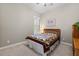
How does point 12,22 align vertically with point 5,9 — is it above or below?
below

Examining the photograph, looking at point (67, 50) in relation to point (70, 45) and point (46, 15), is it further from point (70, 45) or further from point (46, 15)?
point (46, 15)

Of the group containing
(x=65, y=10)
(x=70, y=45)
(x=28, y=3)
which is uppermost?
(x=28, y=3)

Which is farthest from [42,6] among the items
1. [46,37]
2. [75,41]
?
[75,41]

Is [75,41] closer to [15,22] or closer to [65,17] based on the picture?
[65,17]

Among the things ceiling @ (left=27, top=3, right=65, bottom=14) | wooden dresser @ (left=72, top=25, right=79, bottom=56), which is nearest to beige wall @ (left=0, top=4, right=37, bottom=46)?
ceiling @ (left=27, top=3, right=65, bottom=14)

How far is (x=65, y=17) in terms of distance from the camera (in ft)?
4.66

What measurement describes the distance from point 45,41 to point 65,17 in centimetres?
52

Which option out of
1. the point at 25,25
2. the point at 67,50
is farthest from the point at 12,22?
the point at 67,50

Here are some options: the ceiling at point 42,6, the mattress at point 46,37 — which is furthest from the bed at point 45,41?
the ceiling at point 42,6

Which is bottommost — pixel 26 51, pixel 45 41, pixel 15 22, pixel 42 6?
pixel 26 51

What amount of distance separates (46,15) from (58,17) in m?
0.20

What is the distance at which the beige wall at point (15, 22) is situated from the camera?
136cm

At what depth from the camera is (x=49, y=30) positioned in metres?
1.49

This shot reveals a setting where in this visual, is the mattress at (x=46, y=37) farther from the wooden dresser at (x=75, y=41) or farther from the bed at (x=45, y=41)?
the wooden dresser at (x=75, y=41)
